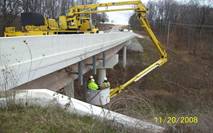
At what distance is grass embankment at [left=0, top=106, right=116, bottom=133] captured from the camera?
4320mm

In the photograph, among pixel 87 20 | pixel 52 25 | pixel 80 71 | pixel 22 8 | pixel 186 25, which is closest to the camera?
pixel 80 71

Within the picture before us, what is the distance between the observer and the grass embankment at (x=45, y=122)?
14.2 feet

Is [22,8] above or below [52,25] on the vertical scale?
above

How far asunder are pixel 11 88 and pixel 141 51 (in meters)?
41.2

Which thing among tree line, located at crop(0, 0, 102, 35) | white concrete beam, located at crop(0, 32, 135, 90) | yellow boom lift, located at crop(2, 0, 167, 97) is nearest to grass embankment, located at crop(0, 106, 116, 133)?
white concrete beam, located at crop(0, 32, 135, 90)

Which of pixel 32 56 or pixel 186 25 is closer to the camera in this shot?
pixel 32 56

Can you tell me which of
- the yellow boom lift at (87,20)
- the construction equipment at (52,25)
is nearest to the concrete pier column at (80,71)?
Answer: the construction equipment at (52,25)

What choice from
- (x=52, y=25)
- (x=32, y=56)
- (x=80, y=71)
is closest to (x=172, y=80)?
(x=52, y=25)

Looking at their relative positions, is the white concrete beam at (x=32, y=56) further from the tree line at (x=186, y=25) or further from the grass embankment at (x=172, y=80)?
the tree line at (x=186, y=25)

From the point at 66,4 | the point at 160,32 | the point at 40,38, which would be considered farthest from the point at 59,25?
the point at 66,4

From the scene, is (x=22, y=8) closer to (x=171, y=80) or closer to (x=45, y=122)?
(x=171, y=80)

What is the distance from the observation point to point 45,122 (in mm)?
4527

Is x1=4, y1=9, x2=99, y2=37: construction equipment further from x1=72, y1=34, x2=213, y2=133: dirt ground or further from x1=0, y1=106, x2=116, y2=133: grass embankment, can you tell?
x1=0, y1=106, x2=116, y2=133: grass embankment

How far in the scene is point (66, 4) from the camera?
8388 centimetres
